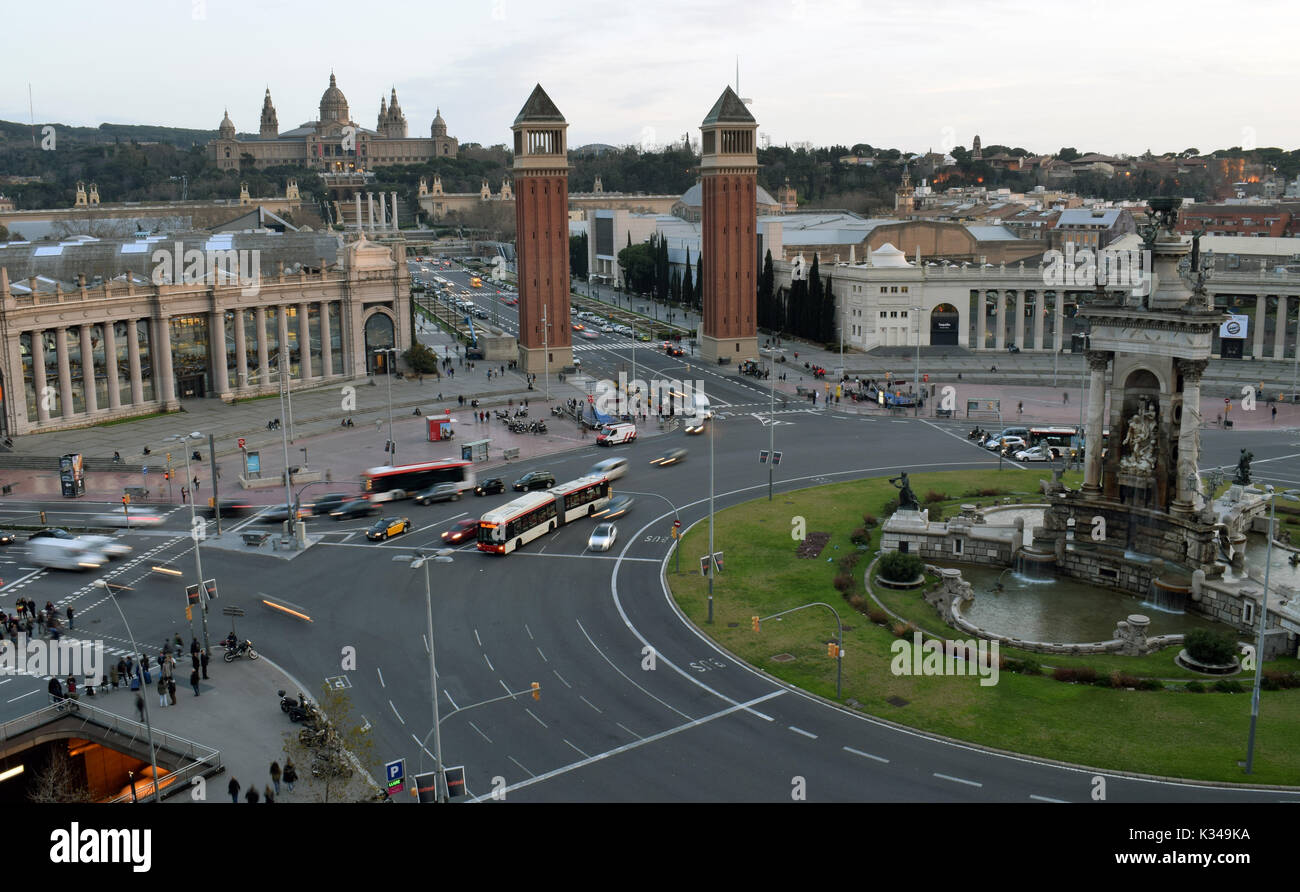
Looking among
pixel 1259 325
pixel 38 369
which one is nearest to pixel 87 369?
pixel 38 369

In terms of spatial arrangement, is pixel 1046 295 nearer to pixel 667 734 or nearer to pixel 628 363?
pixel 628 363

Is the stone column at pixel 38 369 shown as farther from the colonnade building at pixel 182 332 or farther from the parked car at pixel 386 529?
the parked car at pixel 386 529


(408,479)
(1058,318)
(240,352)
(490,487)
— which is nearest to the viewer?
(408,479)

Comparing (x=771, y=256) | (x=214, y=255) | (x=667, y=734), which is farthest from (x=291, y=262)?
(x=667, y=734)

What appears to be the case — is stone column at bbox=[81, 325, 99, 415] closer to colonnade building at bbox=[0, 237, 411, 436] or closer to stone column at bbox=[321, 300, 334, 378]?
colonnade building at bbox=[0, 237, 411, 436]

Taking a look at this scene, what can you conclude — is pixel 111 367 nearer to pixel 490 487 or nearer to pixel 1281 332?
pixel 490 487

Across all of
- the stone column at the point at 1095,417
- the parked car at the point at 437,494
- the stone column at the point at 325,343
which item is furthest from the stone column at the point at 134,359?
the stone column at the point at 1095,417
